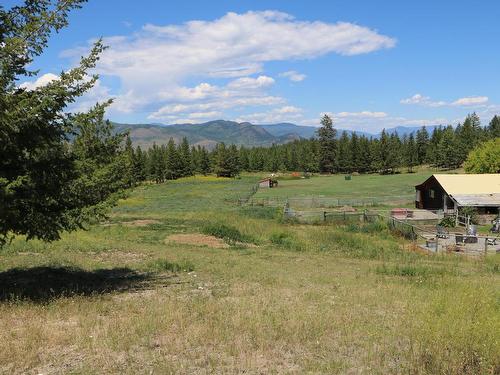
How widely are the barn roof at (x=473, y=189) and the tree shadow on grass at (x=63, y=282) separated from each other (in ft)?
125

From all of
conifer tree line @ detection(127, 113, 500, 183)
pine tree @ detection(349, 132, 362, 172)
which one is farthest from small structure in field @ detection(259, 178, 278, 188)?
pine tree @ detection(349, 132, 362, 172)

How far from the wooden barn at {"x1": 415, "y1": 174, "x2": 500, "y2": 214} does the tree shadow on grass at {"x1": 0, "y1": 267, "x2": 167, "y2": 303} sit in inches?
1481

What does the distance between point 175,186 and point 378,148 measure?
6284 cm

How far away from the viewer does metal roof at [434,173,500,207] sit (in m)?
45.4

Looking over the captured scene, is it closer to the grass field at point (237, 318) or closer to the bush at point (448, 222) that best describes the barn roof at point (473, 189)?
the bush at point (448, 222)

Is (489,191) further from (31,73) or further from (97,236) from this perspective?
(31,73)

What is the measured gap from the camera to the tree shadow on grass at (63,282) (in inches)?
483

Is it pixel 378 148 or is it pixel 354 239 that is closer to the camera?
pixel 354 239

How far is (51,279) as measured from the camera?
1510 cm

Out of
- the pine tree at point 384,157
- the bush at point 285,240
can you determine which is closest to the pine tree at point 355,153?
the pine tree at point 384,157

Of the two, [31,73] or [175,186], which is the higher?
[31,73]

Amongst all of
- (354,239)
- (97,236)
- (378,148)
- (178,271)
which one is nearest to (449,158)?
(378,148)

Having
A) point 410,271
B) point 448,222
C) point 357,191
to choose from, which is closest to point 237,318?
point 410,271

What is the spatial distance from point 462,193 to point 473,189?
1665 millimetres
